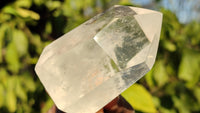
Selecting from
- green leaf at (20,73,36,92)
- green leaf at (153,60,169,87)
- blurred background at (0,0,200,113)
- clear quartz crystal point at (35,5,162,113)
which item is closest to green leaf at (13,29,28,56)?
blurred background at (0,0,200,113)

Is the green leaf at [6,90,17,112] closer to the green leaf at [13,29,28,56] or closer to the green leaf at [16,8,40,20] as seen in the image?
the green leaf at [13,29,28,56]

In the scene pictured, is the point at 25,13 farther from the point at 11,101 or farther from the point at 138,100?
the point at 138,100

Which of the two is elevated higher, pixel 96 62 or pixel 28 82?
pixel 96 62

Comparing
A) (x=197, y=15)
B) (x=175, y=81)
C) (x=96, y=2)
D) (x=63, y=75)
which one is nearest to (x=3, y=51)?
(x=96, y=2)

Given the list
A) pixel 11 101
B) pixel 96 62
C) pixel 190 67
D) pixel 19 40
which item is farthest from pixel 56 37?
pixel 96 62

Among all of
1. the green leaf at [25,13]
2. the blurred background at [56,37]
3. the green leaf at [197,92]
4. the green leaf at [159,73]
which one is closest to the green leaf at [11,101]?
the blurred background at [56,37]
